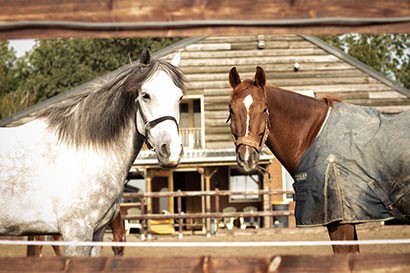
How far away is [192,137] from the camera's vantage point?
70.8ft

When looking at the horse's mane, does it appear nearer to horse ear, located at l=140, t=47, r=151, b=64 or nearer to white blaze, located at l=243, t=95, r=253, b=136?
horse ear, located at l=140, t=47, r=151, b=64

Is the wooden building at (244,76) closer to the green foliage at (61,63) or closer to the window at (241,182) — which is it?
the window at (241,182)

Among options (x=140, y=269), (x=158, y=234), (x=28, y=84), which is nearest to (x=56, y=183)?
(x=140, y=269)

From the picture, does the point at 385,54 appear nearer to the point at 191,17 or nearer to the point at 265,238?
the point at 265,238

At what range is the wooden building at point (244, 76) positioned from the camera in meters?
21.3

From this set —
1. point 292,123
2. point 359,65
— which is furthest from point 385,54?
point 292,123

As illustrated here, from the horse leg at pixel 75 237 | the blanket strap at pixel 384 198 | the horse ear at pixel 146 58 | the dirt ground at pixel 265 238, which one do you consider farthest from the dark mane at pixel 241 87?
the dirt ground at pixel 265 238

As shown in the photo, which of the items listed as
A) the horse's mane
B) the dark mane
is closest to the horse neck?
the dark mane

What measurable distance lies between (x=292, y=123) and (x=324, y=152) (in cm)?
57

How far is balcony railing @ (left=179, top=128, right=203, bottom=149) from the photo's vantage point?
21609mm

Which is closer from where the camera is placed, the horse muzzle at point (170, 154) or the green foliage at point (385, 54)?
the horse muzzle at point (170, 154)

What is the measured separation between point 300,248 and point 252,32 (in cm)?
1118

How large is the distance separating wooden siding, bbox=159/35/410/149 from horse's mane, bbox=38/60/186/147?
16235mm

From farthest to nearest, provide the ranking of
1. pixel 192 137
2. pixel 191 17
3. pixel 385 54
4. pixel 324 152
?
pixel 385 54 < pixel 192 137 < pixel 324 152 < pixel 191 17
